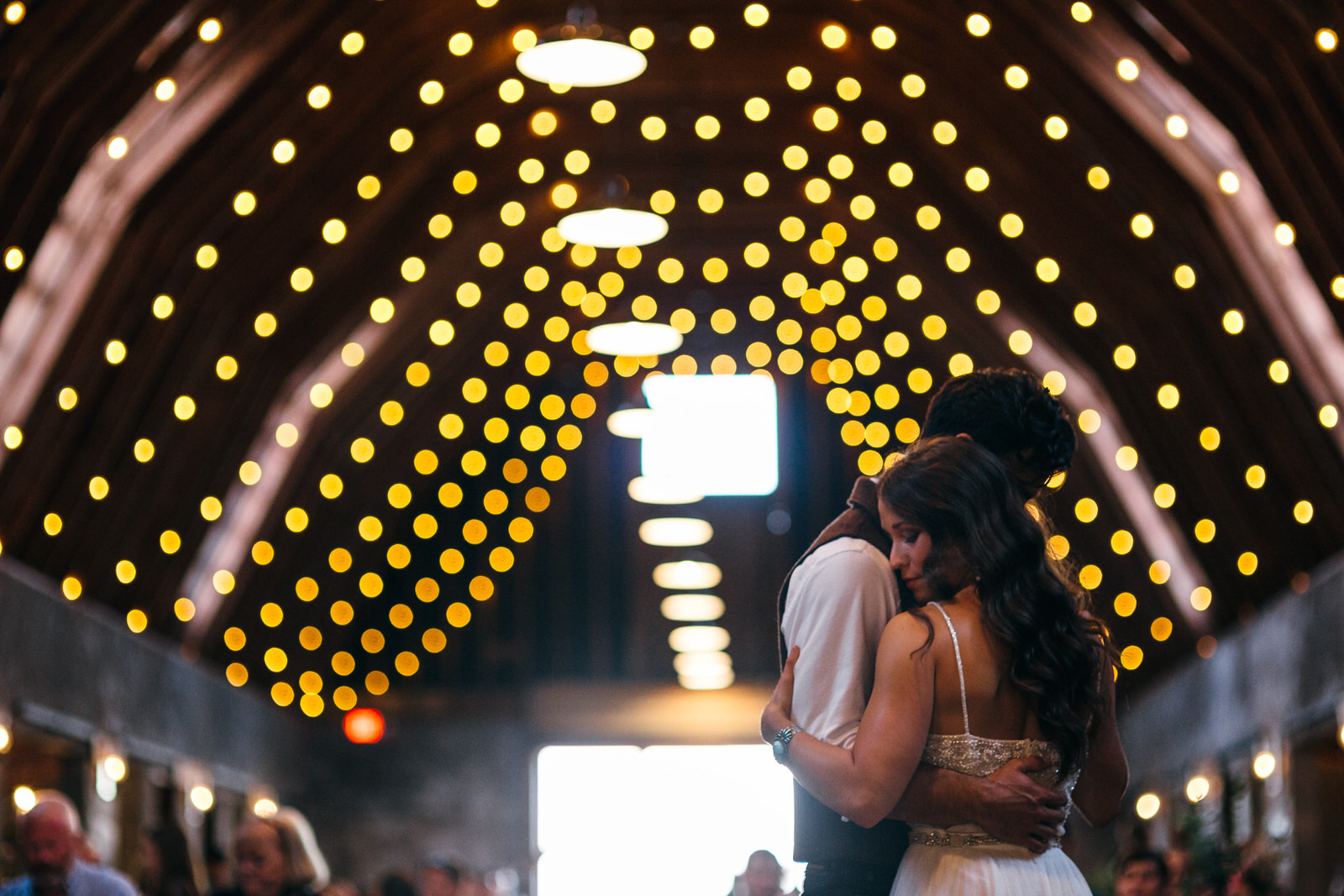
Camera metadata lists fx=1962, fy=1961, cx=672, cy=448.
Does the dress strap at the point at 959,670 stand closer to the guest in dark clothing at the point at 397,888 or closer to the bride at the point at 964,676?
the bride at the point at 964,676

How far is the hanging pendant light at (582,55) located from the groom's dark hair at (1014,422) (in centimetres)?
540

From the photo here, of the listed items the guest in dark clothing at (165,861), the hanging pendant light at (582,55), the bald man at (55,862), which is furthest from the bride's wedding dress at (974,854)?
the guest in dark clothing at (165,861)

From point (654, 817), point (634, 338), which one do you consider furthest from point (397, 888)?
Answer: point (654, 817)

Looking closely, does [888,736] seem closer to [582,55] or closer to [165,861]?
[582,55]

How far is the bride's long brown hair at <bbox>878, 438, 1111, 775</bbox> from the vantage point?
120 inches

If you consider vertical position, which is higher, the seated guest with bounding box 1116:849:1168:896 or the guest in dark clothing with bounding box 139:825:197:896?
the seated guest with bounding box 1116:849:1168:896

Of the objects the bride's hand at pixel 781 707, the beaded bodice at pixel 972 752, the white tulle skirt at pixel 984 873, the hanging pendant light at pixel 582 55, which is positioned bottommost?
the white tulle skirt at pixel 984 873

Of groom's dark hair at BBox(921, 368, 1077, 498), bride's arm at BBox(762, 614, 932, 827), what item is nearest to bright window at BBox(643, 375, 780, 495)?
groom's dark hair at BBox(921, 368, 1077, 498)

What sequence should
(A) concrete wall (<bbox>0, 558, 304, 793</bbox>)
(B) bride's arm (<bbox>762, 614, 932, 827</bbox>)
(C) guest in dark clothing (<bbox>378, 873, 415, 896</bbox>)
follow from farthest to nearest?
(A) concrete wall (<bbox>0, 558, 304, 793</bbox>) < (C) guest in dark clothing (<bbox>378, 873, 415, 896</bbox>) < (B) bride's arm (<bbox>762, 614, 932, 827</bbox>)

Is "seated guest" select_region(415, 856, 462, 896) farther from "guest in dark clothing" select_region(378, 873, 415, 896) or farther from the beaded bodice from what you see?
the beaded bodice

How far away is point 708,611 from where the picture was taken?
65.8 ft

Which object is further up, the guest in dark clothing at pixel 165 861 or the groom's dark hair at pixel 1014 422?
the groom's dark hair at pixel 1014 422

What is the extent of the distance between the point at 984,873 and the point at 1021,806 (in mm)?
123

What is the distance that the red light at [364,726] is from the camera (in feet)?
66.7
